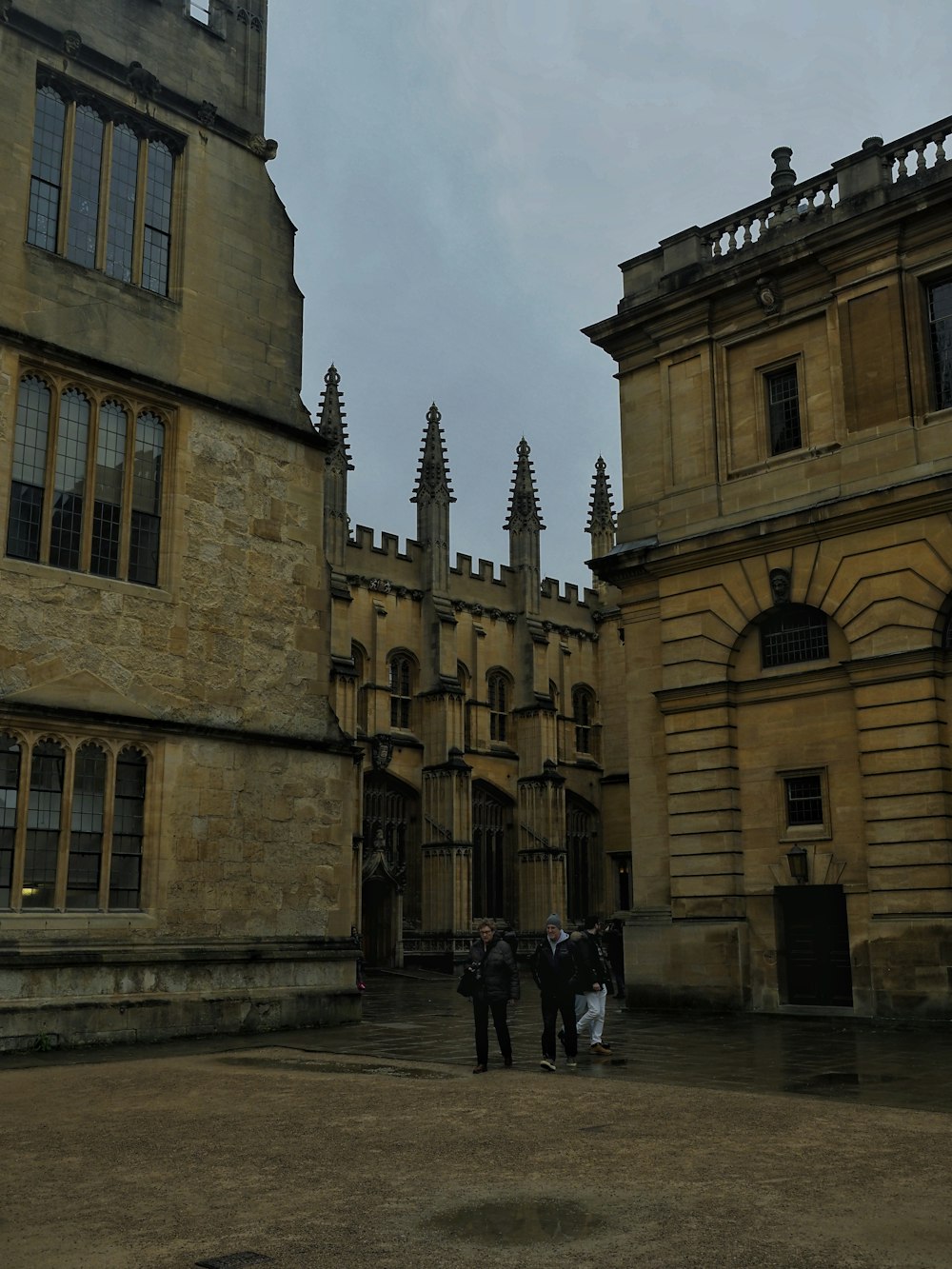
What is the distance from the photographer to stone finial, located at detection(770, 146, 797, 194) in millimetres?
25203

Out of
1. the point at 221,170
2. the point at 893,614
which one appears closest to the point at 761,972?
the point at 893,614

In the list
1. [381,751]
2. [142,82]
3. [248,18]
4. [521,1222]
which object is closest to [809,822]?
[142,82]

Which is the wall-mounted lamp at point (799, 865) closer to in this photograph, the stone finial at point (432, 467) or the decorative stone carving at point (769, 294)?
the decorative stone carving at point (769, 294)

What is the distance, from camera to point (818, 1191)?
7.06 metres

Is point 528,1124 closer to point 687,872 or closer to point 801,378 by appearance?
point 687,872

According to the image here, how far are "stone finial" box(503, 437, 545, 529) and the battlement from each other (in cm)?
2913

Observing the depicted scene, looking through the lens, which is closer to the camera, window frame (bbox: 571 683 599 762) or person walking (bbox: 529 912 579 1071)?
person walking (bbox: 529 912 579 1071)

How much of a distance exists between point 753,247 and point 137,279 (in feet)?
38.0

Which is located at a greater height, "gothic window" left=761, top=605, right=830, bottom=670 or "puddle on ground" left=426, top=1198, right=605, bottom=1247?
"gothic window" left=761, top=605, right=830, bottom=670

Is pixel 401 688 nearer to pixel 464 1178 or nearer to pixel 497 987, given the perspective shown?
pixel 497 987

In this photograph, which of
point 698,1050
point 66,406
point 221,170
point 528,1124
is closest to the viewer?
point 528,1124

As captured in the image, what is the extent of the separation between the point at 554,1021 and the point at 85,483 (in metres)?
9.67

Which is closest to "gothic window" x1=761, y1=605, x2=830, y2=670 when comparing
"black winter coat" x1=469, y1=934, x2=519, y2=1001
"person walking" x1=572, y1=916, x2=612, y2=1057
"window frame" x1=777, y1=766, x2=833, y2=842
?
"window frame" x1=777, y1=766, x2=833, y2=842

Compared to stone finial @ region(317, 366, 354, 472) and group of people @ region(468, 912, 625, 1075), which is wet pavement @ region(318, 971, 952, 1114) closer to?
group of people @ region(468, 912, 625, 1075)
